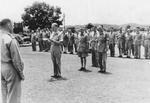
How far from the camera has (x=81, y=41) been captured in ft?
39.5

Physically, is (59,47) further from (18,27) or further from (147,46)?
(18,27)

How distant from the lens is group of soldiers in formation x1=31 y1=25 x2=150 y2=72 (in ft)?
37.0

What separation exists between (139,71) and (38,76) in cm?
376

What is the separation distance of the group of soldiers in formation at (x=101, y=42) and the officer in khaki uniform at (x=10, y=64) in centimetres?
466

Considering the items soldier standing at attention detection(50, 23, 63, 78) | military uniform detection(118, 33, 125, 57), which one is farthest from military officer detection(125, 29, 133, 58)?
soldier standing at attention detection(50, 23, 63, 78)

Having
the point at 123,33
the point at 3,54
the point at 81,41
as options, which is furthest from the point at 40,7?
the point at 3,54

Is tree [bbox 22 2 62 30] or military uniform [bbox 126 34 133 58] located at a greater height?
tree [bbox 22 2 62 30]

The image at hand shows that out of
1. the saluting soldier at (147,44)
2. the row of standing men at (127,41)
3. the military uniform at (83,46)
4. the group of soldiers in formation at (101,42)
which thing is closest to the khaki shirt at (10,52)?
the group of soldiers in formation at (101,42)

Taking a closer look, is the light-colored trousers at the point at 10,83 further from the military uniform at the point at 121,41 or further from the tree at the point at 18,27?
the tree at the point at 18,27

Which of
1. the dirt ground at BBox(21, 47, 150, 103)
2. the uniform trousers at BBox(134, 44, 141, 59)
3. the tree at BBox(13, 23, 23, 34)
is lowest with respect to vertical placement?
the dirt ground at BBox(21, 47, 150, 103)

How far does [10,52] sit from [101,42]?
6.33 m

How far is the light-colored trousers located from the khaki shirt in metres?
0.09

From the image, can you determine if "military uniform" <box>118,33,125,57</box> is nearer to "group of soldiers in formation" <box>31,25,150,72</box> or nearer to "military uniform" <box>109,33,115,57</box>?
"group of soldiers in formation" <box>31,25,150,72</box>

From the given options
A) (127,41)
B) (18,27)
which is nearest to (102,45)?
(127,41)
